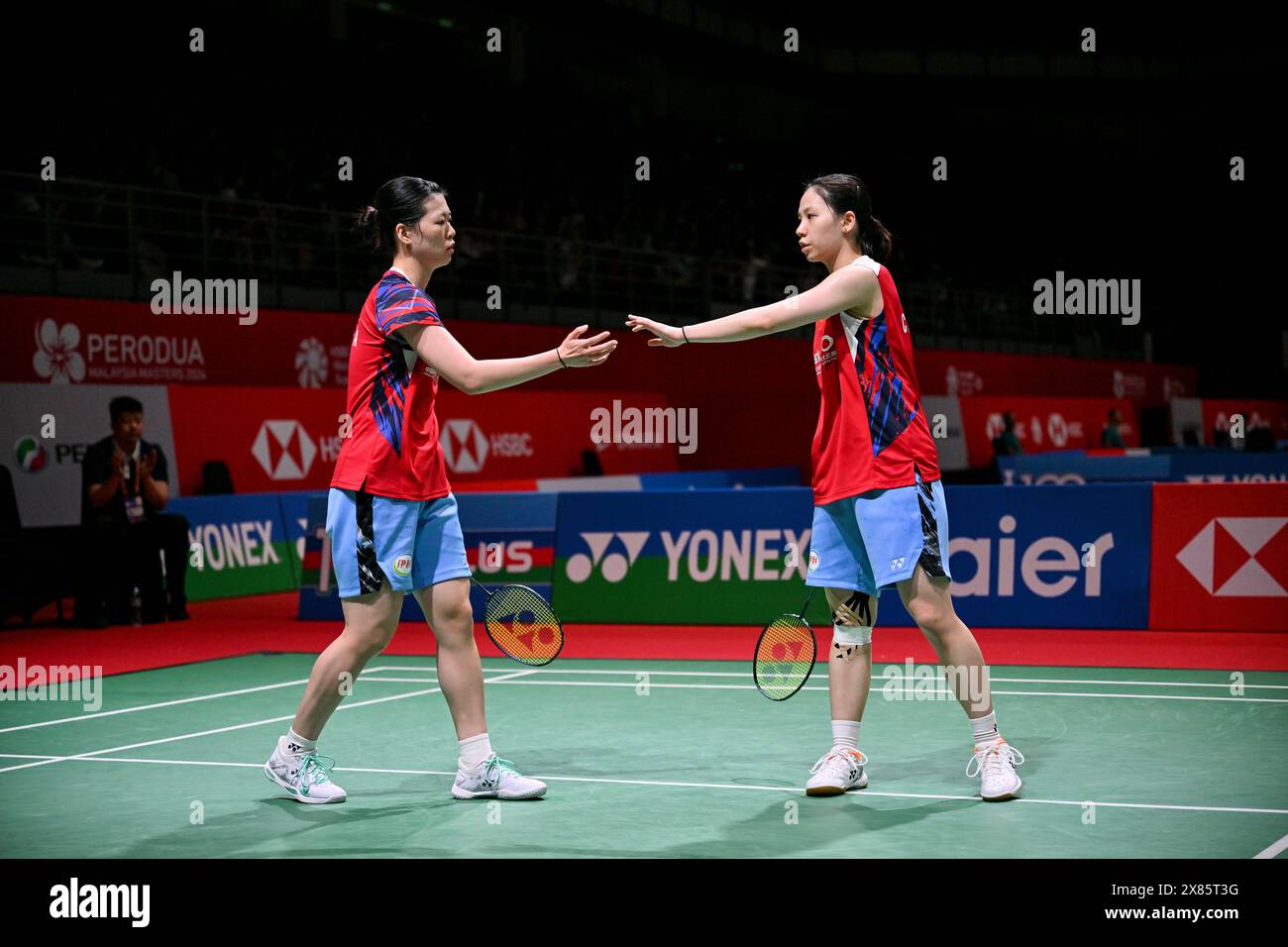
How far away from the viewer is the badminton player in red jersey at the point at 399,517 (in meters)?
5.14

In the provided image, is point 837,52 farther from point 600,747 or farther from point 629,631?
point 600,747

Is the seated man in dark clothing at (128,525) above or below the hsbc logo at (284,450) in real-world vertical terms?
below

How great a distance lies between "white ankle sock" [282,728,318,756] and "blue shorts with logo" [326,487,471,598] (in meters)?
0.55

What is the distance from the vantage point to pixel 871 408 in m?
5.23

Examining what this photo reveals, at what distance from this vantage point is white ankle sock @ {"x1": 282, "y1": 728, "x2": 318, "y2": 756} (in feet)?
17.4

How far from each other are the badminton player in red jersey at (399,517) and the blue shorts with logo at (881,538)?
46.6 inches

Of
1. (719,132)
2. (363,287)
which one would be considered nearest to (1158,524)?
(363,287)

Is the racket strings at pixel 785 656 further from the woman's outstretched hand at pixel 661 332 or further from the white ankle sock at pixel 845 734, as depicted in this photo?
the woman's outstretched hand at pixel 661 332

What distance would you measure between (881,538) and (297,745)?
2.07 m

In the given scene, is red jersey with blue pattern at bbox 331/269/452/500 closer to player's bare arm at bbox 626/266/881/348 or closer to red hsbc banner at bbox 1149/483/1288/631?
player's bare arm at bbox 626/266/881/348

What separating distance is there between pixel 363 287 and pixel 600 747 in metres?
13.2

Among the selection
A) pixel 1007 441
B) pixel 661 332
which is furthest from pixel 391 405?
pixel 1007 441

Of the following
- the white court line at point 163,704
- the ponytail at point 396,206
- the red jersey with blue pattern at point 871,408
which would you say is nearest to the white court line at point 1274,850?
the red jersey with blue pattern at point 871,408
